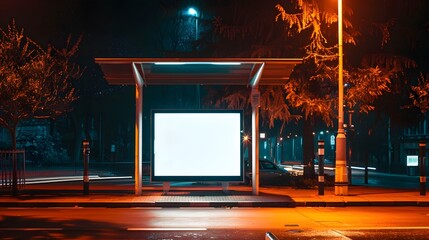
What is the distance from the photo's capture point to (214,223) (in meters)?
14.1

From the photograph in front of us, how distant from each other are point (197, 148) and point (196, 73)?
260 centimetres

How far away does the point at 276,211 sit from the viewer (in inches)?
681

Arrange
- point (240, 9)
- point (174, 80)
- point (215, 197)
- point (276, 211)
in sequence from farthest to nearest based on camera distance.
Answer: point (240, 9) → point (174, 80) → point (215, 197) → point (276, 211)

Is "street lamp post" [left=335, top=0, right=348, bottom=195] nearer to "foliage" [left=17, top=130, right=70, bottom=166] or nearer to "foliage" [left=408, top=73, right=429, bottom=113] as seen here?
"foliage" [left=408, top=73, right=429, bottom=113]

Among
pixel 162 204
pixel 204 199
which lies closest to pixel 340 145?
pixel 204 199

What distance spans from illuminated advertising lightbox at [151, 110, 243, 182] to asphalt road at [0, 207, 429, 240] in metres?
2.93

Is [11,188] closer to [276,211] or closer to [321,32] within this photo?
[276,211]

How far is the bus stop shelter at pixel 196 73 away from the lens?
1855 cm

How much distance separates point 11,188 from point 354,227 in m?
13.7

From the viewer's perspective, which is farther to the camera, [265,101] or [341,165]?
[265,101]

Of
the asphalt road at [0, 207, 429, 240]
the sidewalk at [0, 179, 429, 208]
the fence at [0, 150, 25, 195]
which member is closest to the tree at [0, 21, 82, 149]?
the fence at [0, 150, 25, 195]

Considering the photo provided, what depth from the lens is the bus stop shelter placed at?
18.5m

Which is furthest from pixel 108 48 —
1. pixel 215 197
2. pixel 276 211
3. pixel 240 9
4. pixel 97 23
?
pixel 276 211

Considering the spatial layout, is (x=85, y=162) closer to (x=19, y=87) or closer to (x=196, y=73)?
(x=19, y=87)
